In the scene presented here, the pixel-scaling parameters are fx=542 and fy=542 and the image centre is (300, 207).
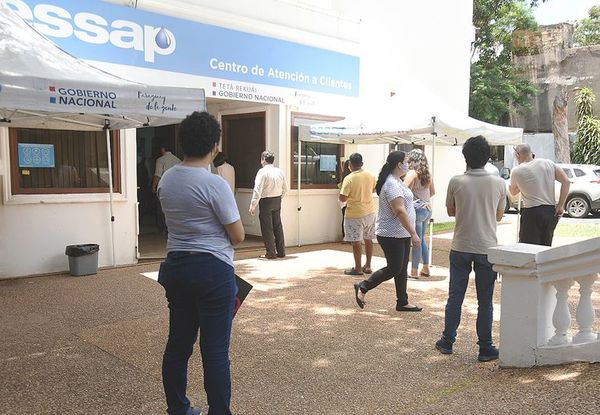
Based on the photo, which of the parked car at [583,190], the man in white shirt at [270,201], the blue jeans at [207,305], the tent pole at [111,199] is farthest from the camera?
the parked car at [583,190]

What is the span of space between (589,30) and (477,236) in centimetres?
3651

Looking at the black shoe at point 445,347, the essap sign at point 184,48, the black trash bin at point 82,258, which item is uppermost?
the essap sign at point 184,48

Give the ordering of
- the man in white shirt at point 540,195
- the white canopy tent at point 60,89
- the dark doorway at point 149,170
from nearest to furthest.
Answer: the white canopy tent at point 60,89
the man in white shirt at point 540,195
the dark doorway at point 149,170

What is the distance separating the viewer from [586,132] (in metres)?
24.3

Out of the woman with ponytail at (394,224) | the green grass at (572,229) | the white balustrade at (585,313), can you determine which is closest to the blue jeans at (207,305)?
the white balustrade at (585,313)

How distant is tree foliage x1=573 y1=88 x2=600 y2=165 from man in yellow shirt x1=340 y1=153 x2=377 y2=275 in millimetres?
20099

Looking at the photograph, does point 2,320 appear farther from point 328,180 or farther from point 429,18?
point 429,18

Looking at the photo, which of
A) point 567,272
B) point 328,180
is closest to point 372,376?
point 567,272

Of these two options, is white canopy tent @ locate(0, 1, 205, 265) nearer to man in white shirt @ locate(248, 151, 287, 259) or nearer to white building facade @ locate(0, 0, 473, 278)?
white building facade @ locate(0, 0, 473, 278)

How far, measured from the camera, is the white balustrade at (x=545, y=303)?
3713 mm

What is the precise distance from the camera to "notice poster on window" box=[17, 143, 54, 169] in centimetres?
732

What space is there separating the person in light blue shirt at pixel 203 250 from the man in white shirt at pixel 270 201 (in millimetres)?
5665

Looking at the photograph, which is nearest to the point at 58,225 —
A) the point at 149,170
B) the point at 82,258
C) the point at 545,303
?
the point at 82,258

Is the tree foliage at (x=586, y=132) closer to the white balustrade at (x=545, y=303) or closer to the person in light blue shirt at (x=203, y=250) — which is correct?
the white balustrade at (x=545, y=303)
